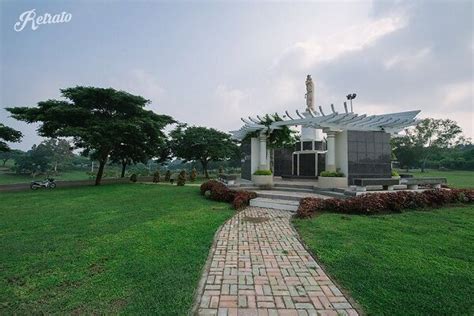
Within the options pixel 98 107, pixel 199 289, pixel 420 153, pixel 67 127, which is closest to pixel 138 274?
pixel 199 289

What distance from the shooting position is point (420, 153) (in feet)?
150

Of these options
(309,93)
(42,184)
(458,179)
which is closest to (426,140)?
(458,179)

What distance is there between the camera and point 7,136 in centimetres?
1577

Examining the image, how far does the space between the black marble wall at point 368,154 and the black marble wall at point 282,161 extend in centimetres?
589

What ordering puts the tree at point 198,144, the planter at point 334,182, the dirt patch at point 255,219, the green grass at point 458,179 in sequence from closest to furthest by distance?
1. the dirt patch at point 255,219
2. the planter at point 334,182
3. the green grass at point 458,179
4. the tree at point 198,144

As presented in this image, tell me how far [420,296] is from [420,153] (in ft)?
174

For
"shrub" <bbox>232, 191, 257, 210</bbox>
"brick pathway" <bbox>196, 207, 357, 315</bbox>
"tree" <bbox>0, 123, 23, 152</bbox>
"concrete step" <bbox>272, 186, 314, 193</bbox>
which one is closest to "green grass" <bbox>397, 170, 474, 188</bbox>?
"concrete step" <bbox>272, 186, 314, 193</bbox>

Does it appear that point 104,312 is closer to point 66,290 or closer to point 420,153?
point 66,290

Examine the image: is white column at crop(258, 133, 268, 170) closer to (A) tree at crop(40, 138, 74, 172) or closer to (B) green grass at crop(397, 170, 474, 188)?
(B) green grass at crop(397, 170, 474, 188)

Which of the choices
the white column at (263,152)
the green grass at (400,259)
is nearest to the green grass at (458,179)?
the white column at (263,152)

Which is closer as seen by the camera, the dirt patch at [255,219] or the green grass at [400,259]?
the green grass at [400,259]

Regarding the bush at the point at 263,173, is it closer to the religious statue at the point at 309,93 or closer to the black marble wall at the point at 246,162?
the black marble wall at the point at 246,162

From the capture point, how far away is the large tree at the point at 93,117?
49.9ft

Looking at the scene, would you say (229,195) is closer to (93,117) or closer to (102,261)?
(102,261)
